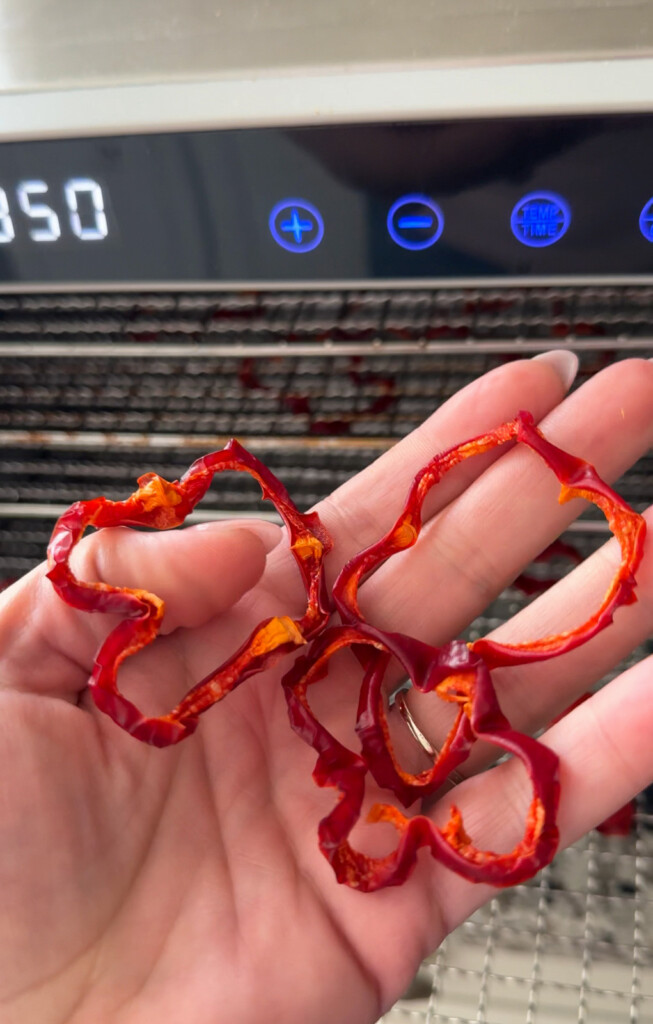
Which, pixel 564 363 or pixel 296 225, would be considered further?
pixel 564 363

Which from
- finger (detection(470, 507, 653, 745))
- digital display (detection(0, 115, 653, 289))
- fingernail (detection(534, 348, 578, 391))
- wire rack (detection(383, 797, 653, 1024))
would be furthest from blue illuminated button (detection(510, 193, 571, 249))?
wire rack (detection(383, 797, 653, 1024))

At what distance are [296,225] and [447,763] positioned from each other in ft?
1.21

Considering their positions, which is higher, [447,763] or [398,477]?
[398,477]

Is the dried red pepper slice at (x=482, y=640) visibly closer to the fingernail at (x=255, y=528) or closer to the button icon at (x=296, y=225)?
the fingernail at (x=255, y=528)

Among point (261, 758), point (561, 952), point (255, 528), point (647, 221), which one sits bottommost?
point (561, 952)

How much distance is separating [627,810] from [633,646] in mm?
179

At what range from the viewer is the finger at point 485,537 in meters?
0.64

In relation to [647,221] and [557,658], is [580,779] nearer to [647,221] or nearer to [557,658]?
[557,658]

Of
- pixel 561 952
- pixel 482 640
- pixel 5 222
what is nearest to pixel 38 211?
pixel 5 222

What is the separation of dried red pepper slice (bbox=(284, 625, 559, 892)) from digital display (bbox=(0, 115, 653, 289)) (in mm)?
258

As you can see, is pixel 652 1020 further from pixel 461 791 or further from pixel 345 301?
pixel 345 301

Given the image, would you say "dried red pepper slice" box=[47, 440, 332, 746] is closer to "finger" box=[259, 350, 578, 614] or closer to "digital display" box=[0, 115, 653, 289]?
"finger" box=[259, 350, 578, 614]

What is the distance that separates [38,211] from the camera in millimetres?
541

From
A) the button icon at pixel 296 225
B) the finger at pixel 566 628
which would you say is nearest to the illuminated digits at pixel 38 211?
the button icon at pixel 296 225
